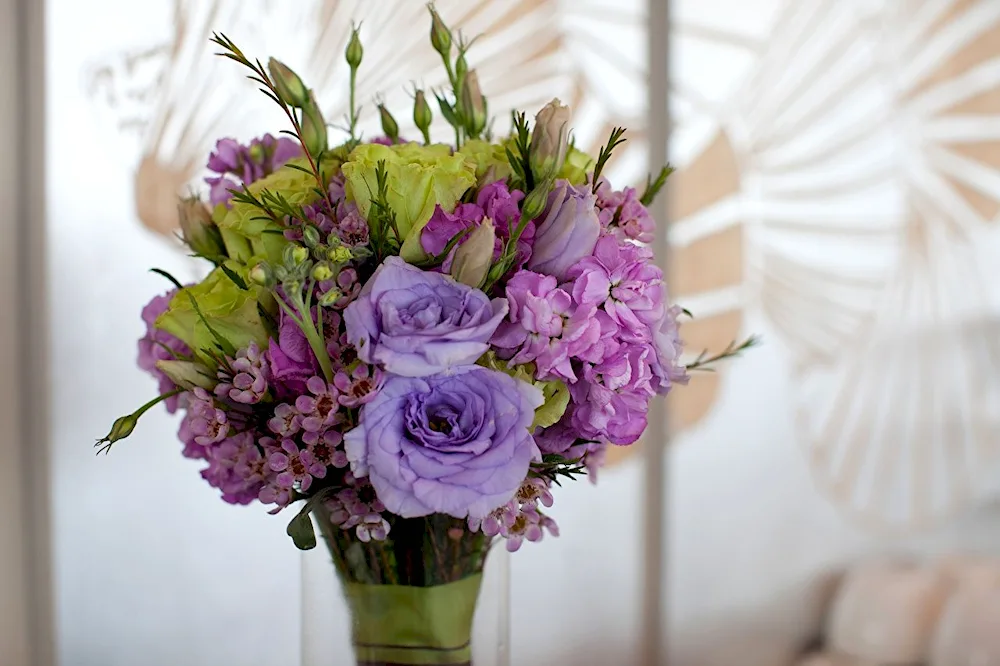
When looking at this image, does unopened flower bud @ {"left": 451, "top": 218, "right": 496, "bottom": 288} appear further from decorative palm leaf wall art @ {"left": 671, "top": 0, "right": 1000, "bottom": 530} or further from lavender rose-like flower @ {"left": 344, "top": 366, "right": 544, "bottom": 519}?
decorative palm leaf wall art @ {"left": 671, "top": 0, "right": 1000, "bottom": 530}

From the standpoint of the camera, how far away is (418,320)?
1.69ft

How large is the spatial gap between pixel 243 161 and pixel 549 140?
0.86ft

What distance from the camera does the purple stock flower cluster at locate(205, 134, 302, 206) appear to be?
2.34ft

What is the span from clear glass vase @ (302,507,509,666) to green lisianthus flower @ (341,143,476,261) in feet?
0.61

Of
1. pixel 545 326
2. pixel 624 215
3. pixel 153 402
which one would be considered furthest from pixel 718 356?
pixel 153 402

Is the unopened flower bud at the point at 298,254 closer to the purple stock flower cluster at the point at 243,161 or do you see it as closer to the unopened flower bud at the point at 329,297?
the unopened flower bud at the point at 329,297

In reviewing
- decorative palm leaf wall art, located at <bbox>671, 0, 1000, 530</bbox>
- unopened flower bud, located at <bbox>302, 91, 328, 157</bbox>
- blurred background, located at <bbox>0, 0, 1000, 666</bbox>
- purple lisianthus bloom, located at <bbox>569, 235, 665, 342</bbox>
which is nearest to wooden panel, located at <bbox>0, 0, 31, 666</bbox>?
blurred background, located at <bbox>0, 0, 1000, 666</bbox>

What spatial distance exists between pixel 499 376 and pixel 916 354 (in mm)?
1131

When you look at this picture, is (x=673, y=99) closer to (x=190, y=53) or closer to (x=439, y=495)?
(x=190, y=53)

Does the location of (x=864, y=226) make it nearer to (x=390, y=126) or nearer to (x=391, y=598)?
(x=390, y=126)

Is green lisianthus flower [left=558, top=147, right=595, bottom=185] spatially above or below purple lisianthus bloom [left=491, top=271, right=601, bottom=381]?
above

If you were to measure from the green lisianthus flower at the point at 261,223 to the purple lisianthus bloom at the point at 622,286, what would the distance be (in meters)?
0.18

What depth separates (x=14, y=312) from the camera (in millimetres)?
978

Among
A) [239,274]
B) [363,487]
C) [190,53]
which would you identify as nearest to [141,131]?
[190,53]
